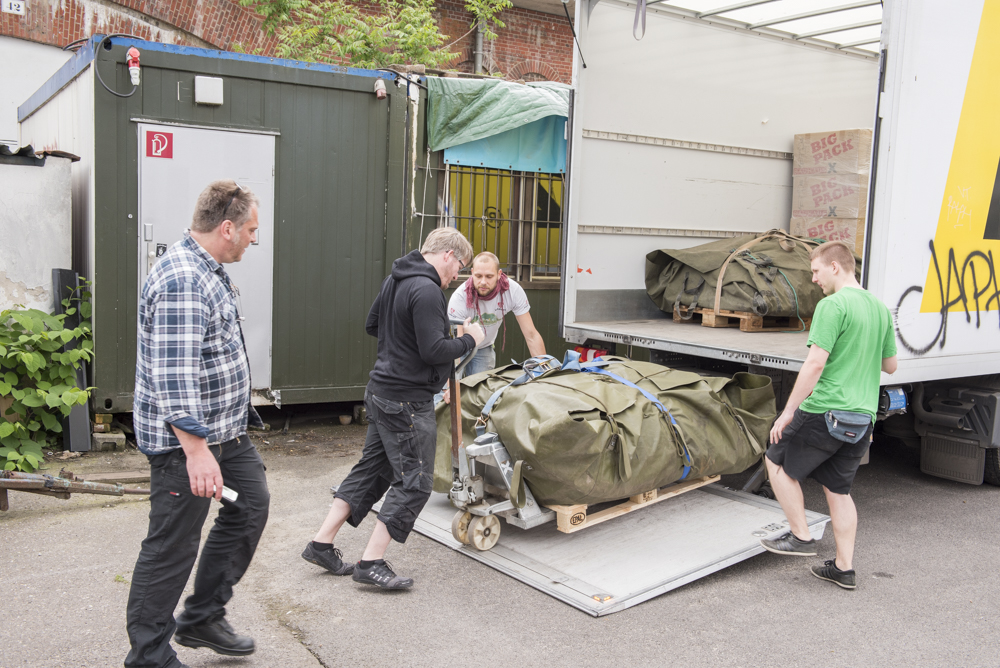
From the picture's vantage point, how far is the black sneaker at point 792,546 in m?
4.46

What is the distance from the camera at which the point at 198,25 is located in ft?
40.6

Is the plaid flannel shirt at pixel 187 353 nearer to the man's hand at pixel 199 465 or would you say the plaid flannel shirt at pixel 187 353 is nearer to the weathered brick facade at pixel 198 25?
the man's hand at pixel 199 465

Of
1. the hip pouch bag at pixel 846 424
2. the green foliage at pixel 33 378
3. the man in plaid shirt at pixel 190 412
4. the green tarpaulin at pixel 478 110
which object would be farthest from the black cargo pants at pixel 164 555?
the green tarpaulin at pixel 478 110

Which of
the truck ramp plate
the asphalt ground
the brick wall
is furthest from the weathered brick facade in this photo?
the truck ramp plate

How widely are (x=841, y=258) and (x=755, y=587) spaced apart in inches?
67.8

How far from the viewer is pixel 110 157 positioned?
6.42 meters

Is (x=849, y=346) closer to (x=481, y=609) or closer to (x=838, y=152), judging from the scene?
(x=481, y=609)

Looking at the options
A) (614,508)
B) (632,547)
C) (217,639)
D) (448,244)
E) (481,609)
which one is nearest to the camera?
(217,639)

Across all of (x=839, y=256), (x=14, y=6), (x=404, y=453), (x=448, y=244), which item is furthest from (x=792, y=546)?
(x=14, y=6)

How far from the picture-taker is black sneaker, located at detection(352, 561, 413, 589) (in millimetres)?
4086

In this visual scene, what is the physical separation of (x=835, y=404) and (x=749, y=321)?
7.29ft

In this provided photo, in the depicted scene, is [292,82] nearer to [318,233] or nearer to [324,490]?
[318,233]

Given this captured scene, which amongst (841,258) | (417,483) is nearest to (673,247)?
(841,258)

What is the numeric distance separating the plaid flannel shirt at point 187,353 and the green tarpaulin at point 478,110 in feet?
15.8
